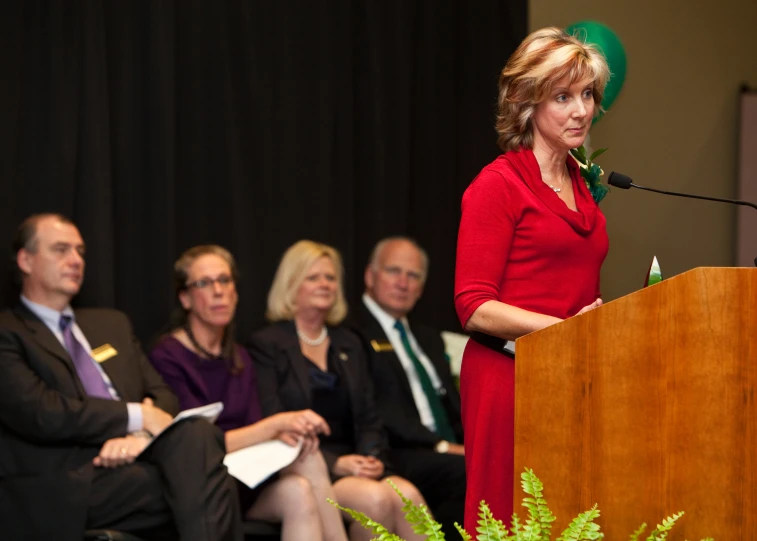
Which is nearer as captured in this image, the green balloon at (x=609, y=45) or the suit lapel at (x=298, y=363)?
the suit lapel at (x=298, y=363)

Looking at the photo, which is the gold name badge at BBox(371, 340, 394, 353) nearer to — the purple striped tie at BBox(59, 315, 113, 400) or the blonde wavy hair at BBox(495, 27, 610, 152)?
the purple striped tie at BBox(59, 315, 113, 400)

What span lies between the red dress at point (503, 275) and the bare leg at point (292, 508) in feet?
5.59

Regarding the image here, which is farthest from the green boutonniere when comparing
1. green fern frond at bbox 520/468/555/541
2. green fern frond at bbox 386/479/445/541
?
green fern frond at bbox 386/479/445/541

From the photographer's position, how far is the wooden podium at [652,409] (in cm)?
167

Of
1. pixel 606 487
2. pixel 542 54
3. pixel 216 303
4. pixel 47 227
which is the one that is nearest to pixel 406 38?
pixel 216 303

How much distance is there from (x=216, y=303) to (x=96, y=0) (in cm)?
129

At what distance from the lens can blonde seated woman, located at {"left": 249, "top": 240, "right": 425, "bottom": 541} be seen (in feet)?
13.1

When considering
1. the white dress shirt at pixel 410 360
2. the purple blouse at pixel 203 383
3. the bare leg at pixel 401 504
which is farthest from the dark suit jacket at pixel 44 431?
the white dress shirt at pixel 410 360

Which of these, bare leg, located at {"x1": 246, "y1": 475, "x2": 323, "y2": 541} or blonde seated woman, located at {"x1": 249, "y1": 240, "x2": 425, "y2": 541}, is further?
blonde seated woman, located at {"x1": 249, "y1": 240, "x2": 425, "y2": 541}

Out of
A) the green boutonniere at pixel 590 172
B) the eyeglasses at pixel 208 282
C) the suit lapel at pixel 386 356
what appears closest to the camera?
the green boutonniere at pixel 590 172

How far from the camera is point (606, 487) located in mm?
1748

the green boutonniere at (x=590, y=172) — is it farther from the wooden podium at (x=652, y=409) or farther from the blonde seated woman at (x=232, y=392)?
the blonde seated woman at (x=232, y=392)

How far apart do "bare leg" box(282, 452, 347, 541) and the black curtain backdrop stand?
0.95m

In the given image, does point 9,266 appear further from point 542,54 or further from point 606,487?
point 606,487
